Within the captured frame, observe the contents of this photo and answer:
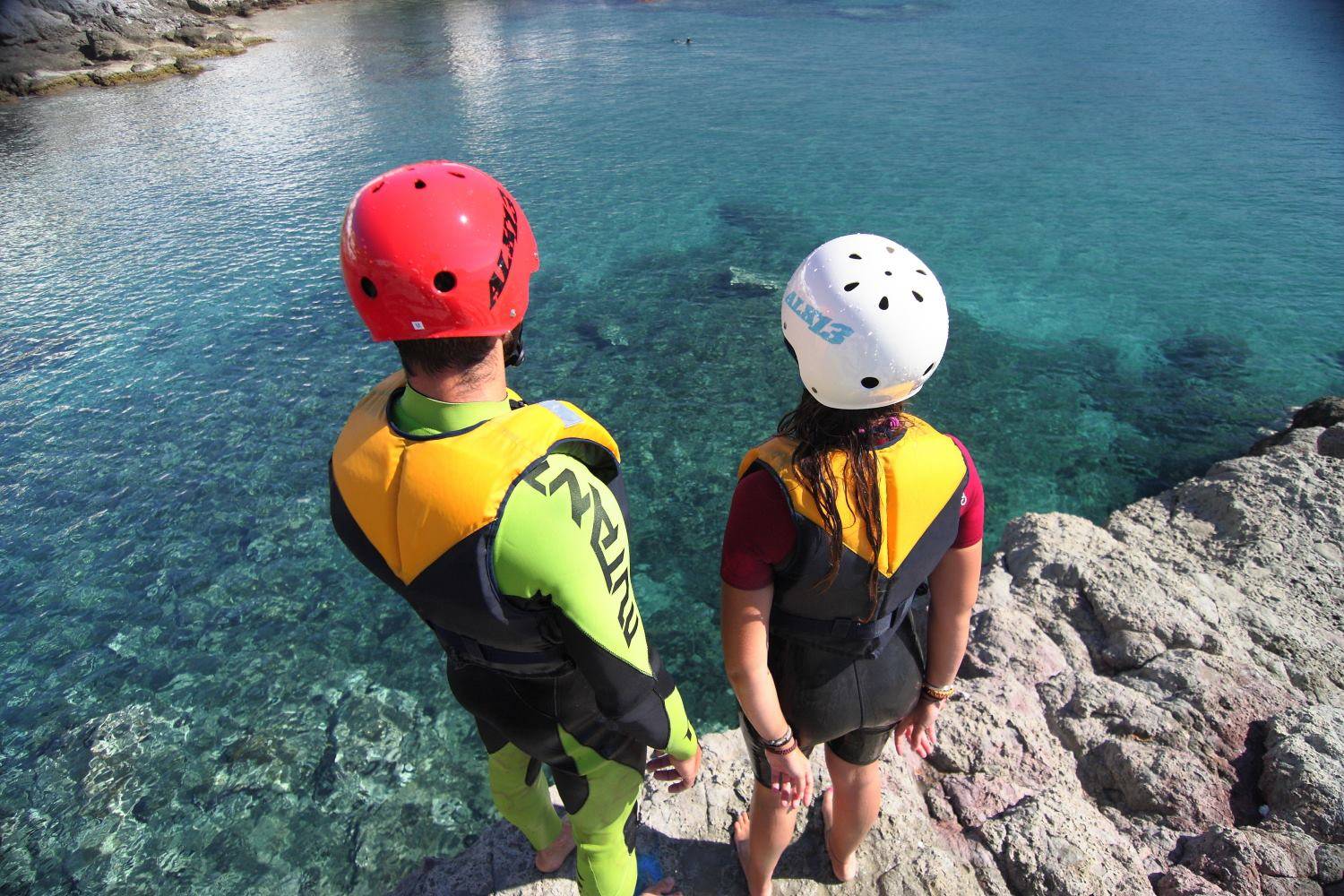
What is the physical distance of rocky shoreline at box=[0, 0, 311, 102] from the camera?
21484mm

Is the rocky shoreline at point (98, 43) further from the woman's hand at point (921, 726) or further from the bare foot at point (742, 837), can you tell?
the woman's hand at point (921, 726)

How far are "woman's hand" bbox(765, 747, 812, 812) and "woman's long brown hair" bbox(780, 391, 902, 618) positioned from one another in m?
0.63

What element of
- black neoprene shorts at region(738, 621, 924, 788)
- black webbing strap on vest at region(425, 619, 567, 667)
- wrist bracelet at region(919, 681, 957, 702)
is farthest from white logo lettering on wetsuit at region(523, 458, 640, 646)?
wrist bracelet at region(919, 681, 957, 702)

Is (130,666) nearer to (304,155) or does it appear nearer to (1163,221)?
(304,155)

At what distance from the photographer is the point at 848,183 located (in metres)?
13.7

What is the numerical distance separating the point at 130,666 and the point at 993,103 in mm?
20195

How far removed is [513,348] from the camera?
6.59 feet

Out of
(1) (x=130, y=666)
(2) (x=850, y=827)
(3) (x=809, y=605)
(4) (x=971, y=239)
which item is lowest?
(1) (x=130, y=666)

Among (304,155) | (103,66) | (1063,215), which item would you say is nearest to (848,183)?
(1063,215)

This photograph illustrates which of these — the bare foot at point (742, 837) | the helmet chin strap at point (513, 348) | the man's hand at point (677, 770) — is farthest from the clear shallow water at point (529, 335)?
the helmet chin strap at point (513, 348)

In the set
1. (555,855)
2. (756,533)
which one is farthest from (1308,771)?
(555,855)

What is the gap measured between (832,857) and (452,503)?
2.27m

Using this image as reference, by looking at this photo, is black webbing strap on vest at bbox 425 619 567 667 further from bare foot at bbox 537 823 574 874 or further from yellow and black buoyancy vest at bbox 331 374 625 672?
bare foot at bbox 537 823 574 874

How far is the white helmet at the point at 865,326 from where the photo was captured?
1855 millimetres
